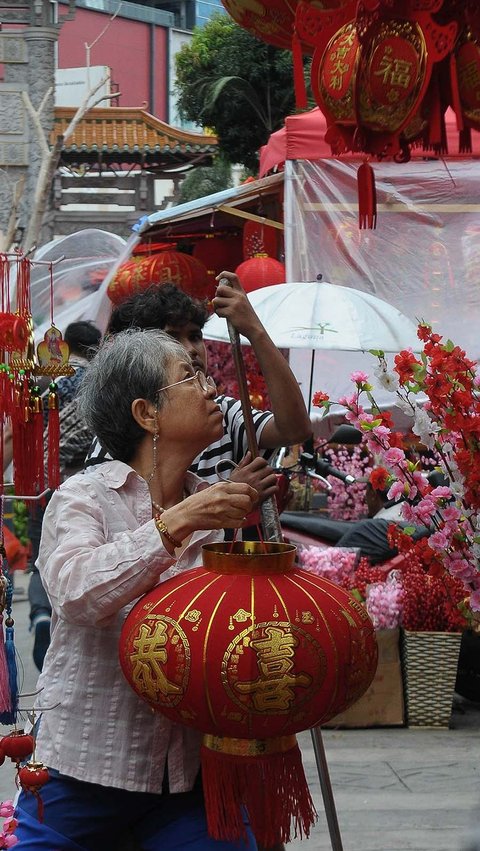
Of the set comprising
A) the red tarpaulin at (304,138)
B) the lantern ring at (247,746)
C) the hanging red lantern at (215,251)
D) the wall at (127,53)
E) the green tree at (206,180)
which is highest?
the wall at (127,53)

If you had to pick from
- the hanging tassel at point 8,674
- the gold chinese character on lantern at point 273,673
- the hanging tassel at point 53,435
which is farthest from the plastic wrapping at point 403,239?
the gold chinese character on lantern at point 273,673

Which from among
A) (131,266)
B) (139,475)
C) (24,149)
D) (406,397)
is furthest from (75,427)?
(24,149)

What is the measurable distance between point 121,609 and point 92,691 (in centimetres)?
15

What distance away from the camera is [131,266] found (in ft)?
27.6

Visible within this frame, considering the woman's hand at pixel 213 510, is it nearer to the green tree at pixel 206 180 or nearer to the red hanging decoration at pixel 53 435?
the red hanging decoration at pixel 53 435

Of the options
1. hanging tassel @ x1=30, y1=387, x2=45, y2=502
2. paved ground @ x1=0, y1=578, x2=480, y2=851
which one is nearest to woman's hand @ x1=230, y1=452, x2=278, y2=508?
hanging tassel @ x1=30, y1=387, x2=45, y2=502

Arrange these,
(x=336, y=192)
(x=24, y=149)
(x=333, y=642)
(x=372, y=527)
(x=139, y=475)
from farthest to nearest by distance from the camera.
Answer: (x=24, y=149) < (x=336, y=192) < (x=372, y=527) < (x=139, y=475) < (x=333, y=642)

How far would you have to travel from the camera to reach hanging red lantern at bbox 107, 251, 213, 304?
8266 millimetres

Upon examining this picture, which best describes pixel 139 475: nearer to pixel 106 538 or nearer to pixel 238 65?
pixel 106 538

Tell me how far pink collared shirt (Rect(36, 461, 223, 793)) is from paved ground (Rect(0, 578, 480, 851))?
1597 mm

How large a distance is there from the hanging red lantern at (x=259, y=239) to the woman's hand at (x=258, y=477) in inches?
243

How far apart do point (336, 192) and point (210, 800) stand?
223 inches

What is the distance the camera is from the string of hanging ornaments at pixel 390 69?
3395 mm

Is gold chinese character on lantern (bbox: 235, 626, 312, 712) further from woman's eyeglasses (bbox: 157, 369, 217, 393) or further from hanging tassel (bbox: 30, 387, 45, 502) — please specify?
hanging tassel (bbox: 30, 387, 45, 502)
